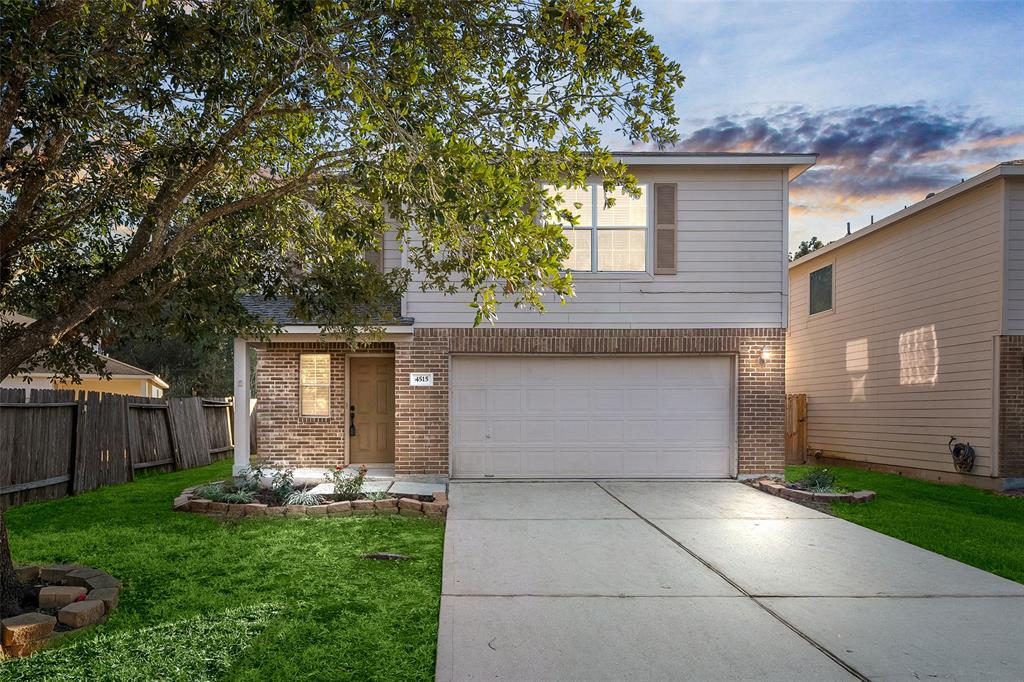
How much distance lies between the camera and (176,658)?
4.37m

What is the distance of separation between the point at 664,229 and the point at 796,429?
828 centimetres

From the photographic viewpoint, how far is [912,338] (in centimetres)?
1462

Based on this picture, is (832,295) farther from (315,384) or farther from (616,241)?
(315,384)

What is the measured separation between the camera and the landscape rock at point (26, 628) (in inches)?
176

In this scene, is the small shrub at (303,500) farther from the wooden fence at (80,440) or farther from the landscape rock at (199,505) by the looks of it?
the wooden fence at (80,440)

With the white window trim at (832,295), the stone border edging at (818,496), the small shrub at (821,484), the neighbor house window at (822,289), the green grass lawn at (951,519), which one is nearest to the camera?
the green grass lawn at (951,519)

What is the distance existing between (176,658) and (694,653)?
306 cm

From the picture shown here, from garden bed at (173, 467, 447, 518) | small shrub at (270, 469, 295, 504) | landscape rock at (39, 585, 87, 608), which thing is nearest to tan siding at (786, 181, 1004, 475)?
garden bed at (173, 467, 447, 518)

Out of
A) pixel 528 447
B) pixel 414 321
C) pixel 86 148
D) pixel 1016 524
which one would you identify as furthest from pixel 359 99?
pixel 1016 524

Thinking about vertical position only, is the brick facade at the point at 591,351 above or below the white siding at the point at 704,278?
below

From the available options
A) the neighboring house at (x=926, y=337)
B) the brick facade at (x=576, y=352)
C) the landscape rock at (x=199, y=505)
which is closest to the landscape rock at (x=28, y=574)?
the landscape rock at (x=199, y=505)

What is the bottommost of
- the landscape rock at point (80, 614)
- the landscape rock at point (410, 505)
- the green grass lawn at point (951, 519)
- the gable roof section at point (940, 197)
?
the green grass lawn at point (951, 519)

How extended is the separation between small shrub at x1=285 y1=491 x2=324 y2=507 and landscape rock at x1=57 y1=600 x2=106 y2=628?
14.6ft

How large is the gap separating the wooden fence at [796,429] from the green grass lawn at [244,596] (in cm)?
1194
